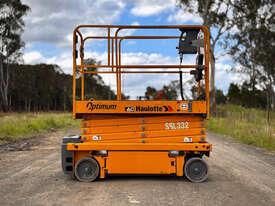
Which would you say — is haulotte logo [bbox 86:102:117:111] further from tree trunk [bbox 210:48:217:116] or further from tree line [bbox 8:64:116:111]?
tree line [bbox 8:64:116:111]

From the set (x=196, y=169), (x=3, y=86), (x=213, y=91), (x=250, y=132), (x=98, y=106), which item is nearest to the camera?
(x=98, y=106)

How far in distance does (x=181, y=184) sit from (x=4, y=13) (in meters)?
45.8

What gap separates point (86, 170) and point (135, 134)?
1.19 m

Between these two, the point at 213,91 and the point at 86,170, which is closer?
the point at 86,170

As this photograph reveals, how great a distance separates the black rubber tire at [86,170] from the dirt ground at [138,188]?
0.16m

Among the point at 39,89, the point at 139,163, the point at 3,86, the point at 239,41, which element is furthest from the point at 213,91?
the point at 39,89

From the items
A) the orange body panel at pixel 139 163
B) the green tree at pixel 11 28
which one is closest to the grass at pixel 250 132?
the orange body panel at pixel 139 163

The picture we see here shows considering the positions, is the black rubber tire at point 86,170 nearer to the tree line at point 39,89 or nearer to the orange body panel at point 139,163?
the orange body panel at point 139,163

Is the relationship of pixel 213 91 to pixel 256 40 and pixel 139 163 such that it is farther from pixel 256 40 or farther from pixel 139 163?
pixel 139 163

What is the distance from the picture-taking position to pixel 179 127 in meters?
9.16

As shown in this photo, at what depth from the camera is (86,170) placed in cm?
920

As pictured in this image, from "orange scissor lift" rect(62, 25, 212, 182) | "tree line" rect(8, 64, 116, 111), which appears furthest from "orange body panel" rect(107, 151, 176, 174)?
"tree line" rect(8, 64, 116, 111)

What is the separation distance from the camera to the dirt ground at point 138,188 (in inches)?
288

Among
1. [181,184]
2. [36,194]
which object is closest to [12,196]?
[36,194]
